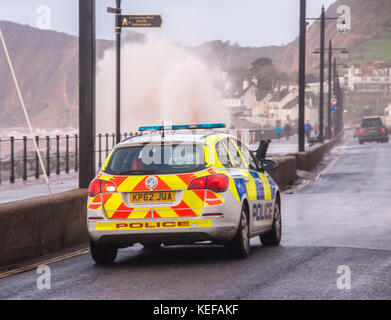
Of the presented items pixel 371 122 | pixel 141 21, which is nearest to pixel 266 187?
pixel 141 21

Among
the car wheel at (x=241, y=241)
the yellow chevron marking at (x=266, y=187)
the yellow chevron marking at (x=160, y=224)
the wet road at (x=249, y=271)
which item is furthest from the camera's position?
the yellow chevron marking at (x=266, y=187)

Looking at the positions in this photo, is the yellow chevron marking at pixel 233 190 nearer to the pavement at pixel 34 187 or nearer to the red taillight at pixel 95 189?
the red taillight at pixel 95 189

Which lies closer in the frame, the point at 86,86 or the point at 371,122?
the point at 86,86

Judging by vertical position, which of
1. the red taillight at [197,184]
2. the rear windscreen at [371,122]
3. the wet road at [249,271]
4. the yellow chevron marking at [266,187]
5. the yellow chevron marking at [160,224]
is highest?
the rear windscreen at [371,122]

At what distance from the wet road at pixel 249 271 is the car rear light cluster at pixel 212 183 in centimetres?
87

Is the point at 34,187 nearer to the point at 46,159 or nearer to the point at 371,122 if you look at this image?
the point at 46,159

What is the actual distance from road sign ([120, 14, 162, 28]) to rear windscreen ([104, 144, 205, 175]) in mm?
12278

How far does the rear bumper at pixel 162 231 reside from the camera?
1007 cm

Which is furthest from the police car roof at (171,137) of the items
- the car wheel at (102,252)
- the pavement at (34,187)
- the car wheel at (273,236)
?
the pavement at (34,187)

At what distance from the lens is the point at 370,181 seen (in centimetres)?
2773

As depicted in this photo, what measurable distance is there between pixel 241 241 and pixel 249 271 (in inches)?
35.8

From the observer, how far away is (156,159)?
34.3ft

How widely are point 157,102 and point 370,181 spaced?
143611mm
